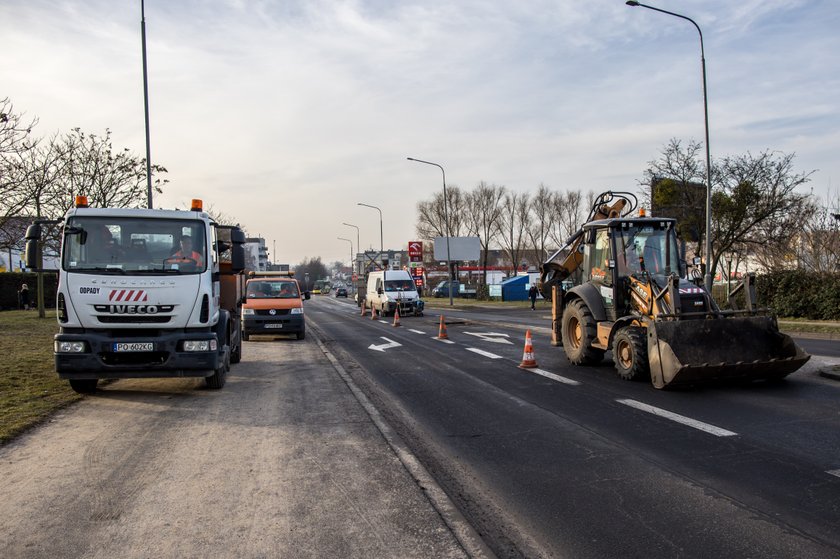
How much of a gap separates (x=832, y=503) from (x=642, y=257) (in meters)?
6.90

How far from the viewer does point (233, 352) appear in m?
13.1

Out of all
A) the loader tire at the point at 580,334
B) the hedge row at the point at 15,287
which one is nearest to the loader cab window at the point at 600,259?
the loader tire at the point at 580,334

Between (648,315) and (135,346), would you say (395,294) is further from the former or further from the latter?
(135,346)

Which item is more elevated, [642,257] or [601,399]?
[642,257]

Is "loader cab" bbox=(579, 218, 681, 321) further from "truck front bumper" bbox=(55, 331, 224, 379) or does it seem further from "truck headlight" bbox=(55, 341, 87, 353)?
"truck headlight" bbox=(55, 341, 87, 353)

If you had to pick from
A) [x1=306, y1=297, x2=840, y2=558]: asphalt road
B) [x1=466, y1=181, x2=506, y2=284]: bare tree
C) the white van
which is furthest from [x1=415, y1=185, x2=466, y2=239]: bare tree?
[x1=306, y1=297, x2=840, y2=558]: asphalt road

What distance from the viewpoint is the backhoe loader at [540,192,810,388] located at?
8.94 meters

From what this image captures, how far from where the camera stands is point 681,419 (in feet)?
24.0

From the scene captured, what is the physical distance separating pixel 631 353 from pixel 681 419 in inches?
104

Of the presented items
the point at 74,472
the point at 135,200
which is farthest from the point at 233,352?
the point at 135,200

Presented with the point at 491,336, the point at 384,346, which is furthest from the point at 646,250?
the point at 491,336

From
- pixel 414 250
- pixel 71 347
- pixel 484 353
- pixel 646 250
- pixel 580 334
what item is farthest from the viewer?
pixel 414 250

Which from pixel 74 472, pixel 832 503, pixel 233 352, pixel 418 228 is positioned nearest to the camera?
pixel 832 503

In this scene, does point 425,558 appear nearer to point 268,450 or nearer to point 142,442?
point 268,450
